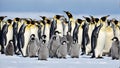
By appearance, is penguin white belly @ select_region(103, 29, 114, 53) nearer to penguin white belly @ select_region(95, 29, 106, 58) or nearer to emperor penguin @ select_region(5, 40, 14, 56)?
penguin white belly @ select_region(95, 29, 106, 58)

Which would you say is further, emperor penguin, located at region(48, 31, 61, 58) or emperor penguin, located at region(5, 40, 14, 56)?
emperor penguin, located at region(5, 40, 14, 56)

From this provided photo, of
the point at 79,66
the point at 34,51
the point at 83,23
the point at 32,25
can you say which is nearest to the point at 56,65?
the point at 79,66

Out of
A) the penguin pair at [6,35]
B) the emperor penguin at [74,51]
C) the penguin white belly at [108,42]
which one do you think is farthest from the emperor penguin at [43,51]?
the penguin pair at [6,35]

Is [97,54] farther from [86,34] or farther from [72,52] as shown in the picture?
[86,34]

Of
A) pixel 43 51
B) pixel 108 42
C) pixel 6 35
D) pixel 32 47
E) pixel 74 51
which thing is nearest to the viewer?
pixel 43 51

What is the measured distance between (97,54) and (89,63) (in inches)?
88.6

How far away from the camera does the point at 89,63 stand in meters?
12.7

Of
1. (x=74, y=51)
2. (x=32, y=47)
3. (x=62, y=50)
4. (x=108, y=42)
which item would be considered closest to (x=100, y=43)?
(x=74, y=51)

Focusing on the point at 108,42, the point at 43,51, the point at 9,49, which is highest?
the point at 108,42

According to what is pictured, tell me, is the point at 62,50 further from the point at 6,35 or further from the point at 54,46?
the point at 6,35

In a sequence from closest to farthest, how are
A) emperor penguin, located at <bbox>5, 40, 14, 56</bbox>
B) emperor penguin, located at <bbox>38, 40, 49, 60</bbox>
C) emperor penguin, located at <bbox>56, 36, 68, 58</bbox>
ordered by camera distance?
emperor penguin, located at <bbox>38, 40, 49, 60</bbox> < emperor penguin, located at <bbox>56, 36, 68, 58</bbox> < emperor penguin, located at <bbox>5, 40, 14, 56</bbox>

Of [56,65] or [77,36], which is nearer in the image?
[56,65]

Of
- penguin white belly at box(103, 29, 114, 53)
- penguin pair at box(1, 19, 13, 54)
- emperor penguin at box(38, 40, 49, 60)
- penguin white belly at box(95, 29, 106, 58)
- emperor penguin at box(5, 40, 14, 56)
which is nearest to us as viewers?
emperor penguin at box(38, 40, 49, 60)

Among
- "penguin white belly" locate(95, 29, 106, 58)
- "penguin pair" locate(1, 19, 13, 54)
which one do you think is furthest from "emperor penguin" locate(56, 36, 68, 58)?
"penguin pair" locate(1, 19, 13, 54)
